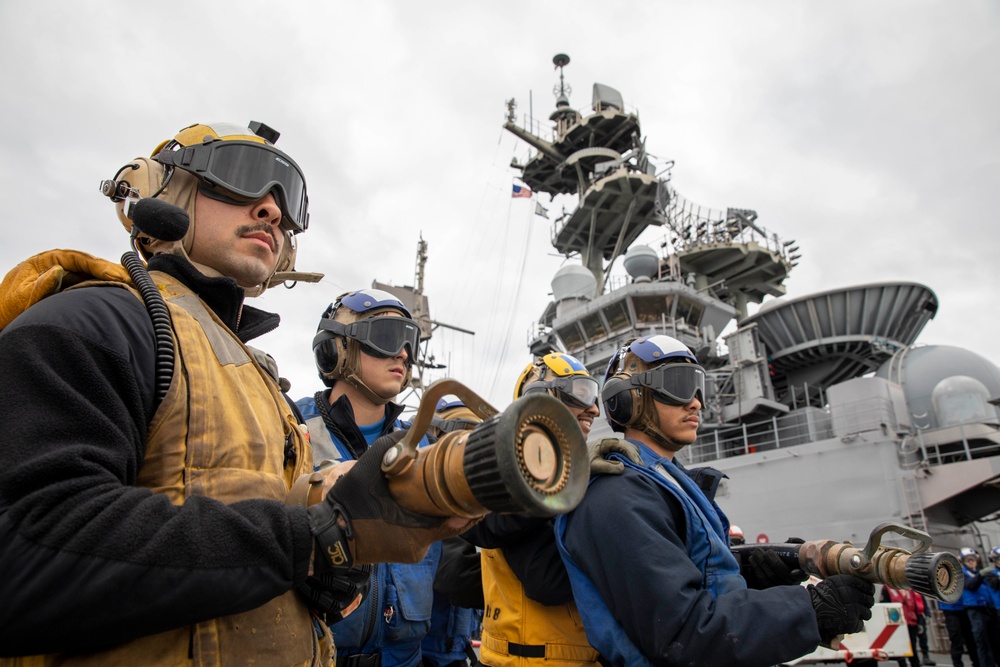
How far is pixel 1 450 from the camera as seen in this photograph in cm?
97

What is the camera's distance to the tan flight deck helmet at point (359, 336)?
378 cm

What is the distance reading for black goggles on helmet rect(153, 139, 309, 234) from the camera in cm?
172

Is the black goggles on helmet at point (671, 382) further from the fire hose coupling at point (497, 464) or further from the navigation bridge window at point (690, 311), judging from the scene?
the navigation bridge window at point (690, 311)

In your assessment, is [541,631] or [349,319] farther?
[349,319]

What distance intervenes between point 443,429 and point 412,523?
2267 mm

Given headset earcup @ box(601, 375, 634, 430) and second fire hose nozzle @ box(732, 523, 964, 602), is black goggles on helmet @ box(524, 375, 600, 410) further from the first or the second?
second fire hose nozzle @ box(732, 523, 964, 602)

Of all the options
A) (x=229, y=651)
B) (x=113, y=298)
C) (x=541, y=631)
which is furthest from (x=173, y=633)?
(x=541, y=631)

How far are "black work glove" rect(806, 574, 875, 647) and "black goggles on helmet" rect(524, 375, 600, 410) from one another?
1854 mm

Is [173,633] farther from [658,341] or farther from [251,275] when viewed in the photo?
[658,341]

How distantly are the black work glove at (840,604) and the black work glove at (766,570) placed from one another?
705 mm

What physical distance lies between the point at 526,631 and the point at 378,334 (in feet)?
6.22

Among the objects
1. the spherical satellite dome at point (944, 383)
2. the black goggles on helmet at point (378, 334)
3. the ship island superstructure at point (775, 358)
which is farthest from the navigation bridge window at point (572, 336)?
the black goggles on helmet at point (378, 334)

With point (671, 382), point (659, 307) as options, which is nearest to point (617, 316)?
point (659, 307)

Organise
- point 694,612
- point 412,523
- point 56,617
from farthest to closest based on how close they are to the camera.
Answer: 1. point 694,612
2. point 412,523
3. point 56,617
